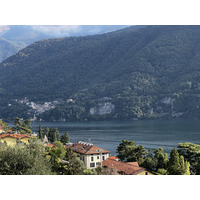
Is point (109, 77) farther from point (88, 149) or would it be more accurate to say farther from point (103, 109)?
point (88, 149)

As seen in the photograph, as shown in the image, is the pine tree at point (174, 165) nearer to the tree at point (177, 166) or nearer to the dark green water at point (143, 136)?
the tree at point (177, 166)

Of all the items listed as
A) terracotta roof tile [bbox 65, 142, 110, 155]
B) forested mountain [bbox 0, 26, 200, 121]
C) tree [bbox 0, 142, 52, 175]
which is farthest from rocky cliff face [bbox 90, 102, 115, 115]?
tree [bbox 0, 142, 52, 175]

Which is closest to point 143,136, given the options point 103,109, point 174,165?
point 174,165

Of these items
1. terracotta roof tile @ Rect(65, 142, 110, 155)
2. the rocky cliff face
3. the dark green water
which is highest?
terracotta roof tile @ Rect(65, 142, 110, 155)

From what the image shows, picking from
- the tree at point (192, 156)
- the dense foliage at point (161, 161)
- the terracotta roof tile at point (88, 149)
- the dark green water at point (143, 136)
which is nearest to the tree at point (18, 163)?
the dense foliage at point (161, 161)

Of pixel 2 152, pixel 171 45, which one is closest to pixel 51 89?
pixel 171 45

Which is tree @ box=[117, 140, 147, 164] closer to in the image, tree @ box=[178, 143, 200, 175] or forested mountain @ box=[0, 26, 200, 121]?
tree @ box=[178, 143, 200, 175]

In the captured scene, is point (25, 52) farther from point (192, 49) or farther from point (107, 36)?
point (192, 49)

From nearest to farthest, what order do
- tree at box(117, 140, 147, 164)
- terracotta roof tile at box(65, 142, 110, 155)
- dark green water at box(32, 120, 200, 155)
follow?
Answer: tree at box(117, 140, 147, 164) < terracotta roof tile at box(65, 142, 110, 155) < dark green water at box(32, 120, 200, 155)
